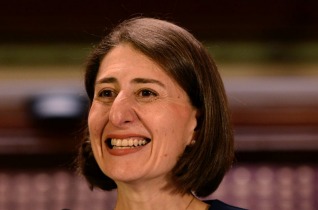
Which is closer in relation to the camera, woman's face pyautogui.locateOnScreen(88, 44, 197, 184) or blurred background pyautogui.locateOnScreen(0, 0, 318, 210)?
woman's face pyautogui.locateOnScreen(88, 44, 197, 184)

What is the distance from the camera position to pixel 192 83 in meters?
1.15

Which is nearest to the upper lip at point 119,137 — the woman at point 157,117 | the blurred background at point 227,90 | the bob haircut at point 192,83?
the woman at point 157,117

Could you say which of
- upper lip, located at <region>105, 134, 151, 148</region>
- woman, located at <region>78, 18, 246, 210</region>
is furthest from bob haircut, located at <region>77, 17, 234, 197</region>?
upper lip, located at <region>105, 134, 151, 148</region>

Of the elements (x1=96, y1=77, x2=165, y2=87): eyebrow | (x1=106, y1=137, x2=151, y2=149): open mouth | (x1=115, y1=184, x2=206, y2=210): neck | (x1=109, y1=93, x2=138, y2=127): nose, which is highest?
(x1=96, y1=77, x2=165, y2=87): eyebrow

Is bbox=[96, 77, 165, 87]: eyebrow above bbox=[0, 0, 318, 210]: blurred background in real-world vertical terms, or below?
above

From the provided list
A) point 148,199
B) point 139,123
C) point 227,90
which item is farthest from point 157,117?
point 227,90

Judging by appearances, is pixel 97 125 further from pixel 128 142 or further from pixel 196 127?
pixel 196 127

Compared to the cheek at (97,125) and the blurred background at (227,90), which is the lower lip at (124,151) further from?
the blurred background at (227,90)

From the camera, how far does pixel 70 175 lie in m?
2.47

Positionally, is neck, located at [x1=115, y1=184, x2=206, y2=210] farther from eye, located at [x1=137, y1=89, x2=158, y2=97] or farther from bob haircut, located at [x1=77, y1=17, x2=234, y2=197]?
eye, located at [x1=137, y1=89, x2=158, y2=97]

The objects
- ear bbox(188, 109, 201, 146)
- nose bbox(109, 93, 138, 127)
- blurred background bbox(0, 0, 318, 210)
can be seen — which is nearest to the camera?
A: nose bbox(109, 93, 138, 127)

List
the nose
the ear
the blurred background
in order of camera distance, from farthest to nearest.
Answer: the blurred background < the ear < the nose

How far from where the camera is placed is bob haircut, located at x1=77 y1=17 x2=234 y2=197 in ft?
3.72

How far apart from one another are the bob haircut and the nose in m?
0.09
